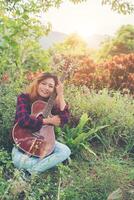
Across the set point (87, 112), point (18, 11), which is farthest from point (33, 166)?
point (18, 11)

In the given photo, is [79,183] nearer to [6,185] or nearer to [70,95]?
[6,185]

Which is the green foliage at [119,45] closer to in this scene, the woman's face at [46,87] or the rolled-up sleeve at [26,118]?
the woman's face at [46,87]

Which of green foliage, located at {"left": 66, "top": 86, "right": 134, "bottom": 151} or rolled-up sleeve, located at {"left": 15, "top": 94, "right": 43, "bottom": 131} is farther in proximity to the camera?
green foliage, located at {"left": 66, "top": 86, "right": 134, "bottom": 151}

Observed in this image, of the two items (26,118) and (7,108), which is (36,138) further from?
(7,108)

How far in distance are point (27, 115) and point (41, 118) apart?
0.18 meters

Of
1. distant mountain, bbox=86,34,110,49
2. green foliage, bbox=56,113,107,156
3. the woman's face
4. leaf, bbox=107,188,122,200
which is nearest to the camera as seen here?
leaf, bbox=107,188,122,200

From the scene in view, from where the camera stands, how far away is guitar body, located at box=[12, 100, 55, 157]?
663 centimetres

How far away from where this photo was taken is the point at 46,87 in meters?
6.82

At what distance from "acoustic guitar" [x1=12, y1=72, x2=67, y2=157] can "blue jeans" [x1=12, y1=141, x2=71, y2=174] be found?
0.06 m

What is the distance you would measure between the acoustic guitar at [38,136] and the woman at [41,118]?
0.05 m

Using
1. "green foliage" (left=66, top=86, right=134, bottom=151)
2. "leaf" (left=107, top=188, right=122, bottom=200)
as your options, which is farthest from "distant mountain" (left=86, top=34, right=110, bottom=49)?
"leaf" (left=107, top=188, right=122, bottom=200)

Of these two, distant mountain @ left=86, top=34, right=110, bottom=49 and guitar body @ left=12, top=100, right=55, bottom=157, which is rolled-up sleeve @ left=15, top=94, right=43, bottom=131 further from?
distant mountain @ left=86, top=34, right=110, bottom=49

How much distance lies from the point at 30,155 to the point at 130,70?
548cm

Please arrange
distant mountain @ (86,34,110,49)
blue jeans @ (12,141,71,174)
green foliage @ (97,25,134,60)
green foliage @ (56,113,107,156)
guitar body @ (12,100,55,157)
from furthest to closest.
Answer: distant mountain @ (86,34,110,49)
green foliage @ (97,25,134,60)
green foliage @ (56,113,107,156)
guitar body @ (12,100,55,157)
blue jeans @ (12,141,71,174)
